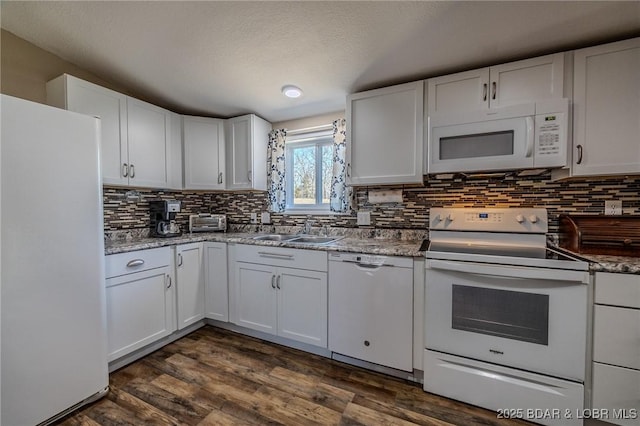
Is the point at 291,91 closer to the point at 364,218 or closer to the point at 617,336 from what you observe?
the point at 364,218

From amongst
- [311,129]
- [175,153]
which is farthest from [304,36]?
[175,153]

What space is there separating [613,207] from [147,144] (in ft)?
11.5

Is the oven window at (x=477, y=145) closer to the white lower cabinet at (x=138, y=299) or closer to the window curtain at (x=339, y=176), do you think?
the window curtain at (x=339, y=176)

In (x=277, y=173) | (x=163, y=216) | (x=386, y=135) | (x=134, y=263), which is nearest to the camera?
(x=134, y=263)

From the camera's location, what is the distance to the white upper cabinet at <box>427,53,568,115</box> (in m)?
1.51

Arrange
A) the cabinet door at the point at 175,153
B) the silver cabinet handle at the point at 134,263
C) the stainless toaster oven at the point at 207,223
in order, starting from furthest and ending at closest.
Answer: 1. the stainless toaster oven at the point at 207,223
2. the cabinet door at the point at 175,153
3. the silver cabinet handle at the point at 134,263

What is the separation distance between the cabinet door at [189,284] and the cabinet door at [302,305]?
83 cm

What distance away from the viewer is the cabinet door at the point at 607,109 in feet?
4.52

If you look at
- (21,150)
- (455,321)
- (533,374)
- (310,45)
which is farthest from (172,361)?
(310,45)

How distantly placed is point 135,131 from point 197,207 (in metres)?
1.06

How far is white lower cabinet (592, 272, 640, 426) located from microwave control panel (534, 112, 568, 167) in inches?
25.8

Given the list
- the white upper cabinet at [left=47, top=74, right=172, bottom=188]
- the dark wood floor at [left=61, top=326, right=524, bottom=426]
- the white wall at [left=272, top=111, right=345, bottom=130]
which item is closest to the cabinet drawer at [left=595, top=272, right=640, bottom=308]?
the dark wood floor at [left=61, top=326, right=524, bottom=426]

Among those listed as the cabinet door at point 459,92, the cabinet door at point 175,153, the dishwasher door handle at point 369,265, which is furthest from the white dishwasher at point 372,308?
the cabinet door at point 175,153

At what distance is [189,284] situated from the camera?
7.39ft
